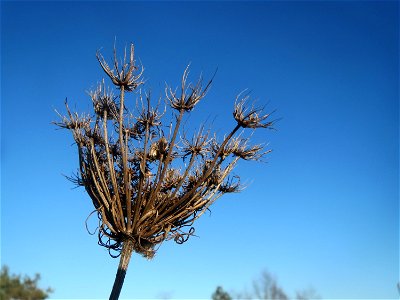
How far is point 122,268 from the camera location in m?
5.69

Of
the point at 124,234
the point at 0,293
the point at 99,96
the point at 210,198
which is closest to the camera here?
the point at 124,234

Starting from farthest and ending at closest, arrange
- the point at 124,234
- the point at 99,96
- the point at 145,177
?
the point at 99,96, the point at 145,177, the point at 124,234

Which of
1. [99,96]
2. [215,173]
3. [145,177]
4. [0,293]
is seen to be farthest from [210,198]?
[0,293]

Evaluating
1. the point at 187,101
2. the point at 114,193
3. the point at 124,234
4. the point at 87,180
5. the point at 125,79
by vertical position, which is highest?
the point at 125,79

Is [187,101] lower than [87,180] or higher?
higher

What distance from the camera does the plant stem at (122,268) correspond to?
5.53m

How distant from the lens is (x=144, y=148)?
6246 mm

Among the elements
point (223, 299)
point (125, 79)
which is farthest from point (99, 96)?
point (223, 299)

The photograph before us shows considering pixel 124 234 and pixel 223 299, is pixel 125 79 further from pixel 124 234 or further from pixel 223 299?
pixel 223 299

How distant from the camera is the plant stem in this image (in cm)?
553

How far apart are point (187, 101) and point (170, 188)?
1.49 meters

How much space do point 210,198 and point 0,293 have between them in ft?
67.5

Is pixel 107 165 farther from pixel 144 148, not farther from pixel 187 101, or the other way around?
pixel 187 101

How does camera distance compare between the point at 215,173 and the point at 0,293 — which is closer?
the point at 215,173
